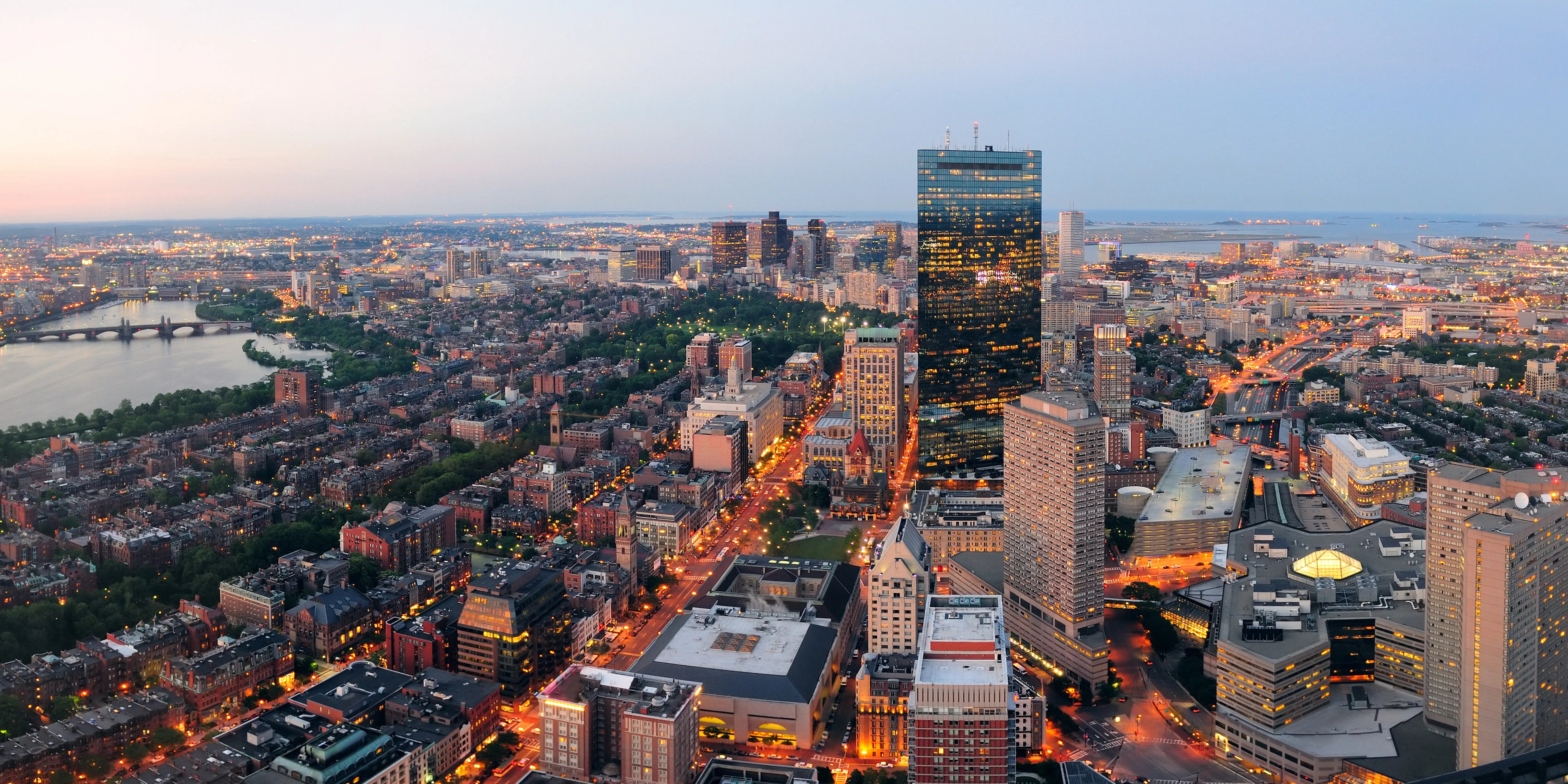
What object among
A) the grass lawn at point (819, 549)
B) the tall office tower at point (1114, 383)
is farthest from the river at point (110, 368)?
the tall office tower at point (1114, 383)

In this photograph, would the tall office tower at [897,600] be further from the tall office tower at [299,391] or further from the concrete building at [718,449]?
the tall office tower at [299,391]

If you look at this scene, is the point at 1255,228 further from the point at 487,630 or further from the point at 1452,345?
the point at 487,630

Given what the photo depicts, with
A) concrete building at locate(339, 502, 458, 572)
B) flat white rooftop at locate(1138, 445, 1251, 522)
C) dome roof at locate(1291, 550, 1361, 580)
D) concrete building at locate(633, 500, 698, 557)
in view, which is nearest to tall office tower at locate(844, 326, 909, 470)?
flat white rooftop at locate(1138, 445, 1251, 522)

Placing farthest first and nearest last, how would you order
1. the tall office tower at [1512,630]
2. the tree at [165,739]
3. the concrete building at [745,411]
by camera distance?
the concrete building at [745,411]
the tree at [165,739]
the tall office tower at [1512,630]

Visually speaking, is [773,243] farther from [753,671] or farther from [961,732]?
[961,732]

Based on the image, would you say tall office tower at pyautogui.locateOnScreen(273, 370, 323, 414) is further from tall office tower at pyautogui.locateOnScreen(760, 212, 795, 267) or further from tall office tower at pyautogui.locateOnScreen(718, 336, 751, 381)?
tall office tower at pyautogui.locateOnScreen(760, 212, 795, 267)

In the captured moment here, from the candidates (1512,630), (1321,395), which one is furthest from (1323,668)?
(1321,395)
